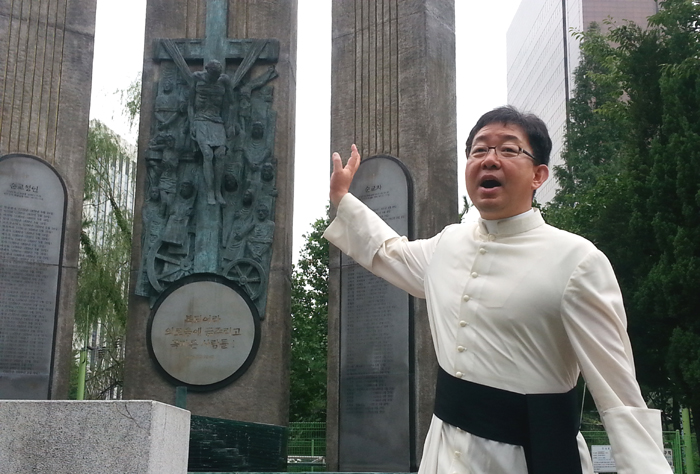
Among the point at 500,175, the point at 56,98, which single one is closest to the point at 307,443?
the point at 56,98

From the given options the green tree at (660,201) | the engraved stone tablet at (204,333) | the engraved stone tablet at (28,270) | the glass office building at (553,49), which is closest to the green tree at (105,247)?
the engraved stone tablet at (28,270)

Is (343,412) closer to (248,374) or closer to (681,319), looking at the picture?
(248,374)

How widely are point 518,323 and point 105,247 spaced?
51.4 ft

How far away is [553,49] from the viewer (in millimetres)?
52781

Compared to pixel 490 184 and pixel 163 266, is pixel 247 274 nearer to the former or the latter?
pixel 163 266

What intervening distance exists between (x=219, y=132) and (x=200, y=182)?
2.12 ft

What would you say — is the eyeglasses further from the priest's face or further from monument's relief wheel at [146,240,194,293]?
monument's relief wheel at [146,240,194,293]

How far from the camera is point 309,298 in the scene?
77.3ft

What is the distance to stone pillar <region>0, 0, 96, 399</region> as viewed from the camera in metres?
10.7

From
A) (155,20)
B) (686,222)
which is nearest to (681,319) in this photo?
(686,222)

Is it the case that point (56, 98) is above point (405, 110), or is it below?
above

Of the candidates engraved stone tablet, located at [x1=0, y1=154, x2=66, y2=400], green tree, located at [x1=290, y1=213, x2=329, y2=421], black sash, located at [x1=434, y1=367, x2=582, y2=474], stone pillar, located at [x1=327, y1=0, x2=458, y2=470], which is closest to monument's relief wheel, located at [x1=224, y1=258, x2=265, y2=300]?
stone pillar, located at [x1=327, y1=0, x2=458, y2=470]

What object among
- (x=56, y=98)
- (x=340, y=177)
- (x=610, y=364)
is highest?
(x=56, y=98)

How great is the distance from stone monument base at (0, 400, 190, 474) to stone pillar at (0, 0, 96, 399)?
5794mm
